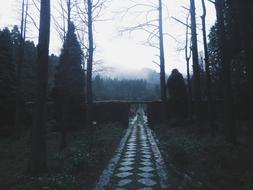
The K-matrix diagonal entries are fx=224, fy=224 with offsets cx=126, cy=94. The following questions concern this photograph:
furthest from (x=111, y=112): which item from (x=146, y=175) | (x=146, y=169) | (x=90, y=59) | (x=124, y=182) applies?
(x=124, y=182)

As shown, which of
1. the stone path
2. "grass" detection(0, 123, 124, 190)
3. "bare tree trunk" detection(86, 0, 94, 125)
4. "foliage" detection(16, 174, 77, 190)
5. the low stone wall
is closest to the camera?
"foliage" detection(16, 174, 77, 190)

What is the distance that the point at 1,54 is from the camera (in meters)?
17.5

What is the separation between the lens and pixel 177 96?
1830 cm

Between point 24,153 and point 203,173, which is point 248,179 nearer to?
point 203,173

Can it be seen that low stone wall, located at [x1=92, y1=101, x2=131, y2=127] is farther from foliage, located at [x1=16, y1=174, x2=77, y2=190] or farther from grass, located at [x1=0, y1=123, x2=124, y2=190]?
foliage, located at [x1=16, y1=174, x2=77, y2=190]

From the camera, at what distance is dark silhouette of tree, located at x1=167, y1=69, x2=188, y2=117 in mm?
18141

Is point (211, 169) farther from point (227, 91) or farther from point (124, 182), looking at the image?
point (227, 91)

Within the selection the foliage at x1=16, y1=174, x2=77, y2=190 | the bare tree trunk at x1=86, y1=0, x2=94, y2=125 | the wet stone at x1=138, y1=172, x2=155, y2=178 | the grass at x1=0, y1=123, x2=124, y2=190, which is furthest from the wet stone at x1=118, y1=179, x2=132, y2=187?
the bare tree trunk at x1=86, y1=0, x2=94, y2=125

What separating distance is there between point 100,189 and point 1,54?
16712 millimetres

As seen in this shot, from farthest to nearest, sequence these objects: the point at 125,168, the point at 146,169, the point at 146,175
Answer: the point at 125,168 → the point at 146,169 → the point at 146,175

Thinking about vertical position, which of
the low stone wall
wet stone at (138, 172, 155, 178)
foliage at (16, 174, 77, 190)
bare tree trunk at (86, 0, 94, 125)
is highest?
bare tree trunk at (86, 0, 94, 125)

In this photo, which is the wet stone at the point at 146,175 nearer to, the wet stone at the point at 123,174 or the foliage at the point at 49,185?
the wet stone at the point at 123,174

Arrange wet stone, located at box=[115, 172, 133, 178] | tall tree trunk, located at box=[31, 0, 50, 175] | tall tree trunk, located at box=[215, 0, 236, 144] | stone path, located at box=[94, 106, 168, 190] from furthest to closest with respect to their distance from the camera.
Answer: tall tree trunk, located at box=[215, 0, 236, 144], wet stone, located at box=[115, 172, 133, 178], tall tree trunk, located at box=[31, 0, 50, 175], stone path, located at box=[94, 106, 168, 190]

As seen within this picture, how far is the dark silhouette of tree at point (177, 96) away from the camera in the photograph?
1814 centimetres
